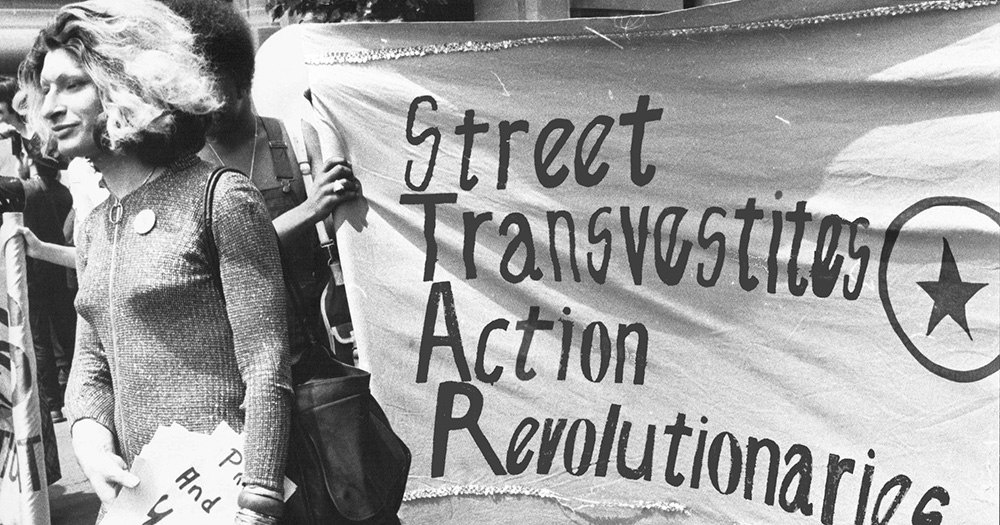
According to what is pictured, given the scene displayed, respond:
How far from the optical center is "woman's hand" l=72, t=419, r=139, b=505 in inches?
83.6

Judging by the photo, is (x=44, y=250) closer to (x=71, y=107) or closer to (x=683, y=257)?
(x=71, y=107)

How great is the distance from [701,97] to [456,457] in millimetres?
1134

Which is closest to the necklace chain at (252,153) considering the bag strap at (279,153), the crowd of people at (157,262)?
the bag strap at (279,153)

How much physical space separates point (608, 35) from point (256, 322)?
1.28 m

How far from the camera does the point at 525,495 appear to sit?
2.99m

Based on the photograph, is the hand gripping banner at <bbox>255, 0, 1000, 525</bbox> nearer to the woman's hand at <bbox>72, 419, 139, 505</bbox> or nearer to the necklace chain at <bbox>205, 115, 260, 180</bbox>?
the necklace chain at <bbox>205, 115, 260, 180</bbox>

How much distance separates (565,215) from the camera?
2943 millimetres

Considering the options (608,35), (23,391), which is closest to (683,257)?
(608,35)

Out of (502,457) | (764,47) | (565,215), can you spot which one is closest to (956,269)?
(764,47)

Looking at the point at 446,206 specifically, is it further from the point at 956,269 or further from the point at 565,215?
the point at 956,269

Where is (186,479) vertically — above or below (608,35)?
below

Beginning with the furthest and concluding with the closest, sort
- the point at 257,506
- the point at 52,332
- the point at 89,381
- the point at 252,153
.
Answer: the point at 52,332 < the point at 252,153 < the point at 89,381 < the point at 257,506

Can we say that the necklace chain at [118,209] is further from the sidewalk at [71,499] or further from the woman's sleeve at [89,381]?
the sidewalk at [71,499]

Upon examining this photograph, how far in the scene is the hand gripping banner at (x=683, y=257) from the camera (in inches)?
105
